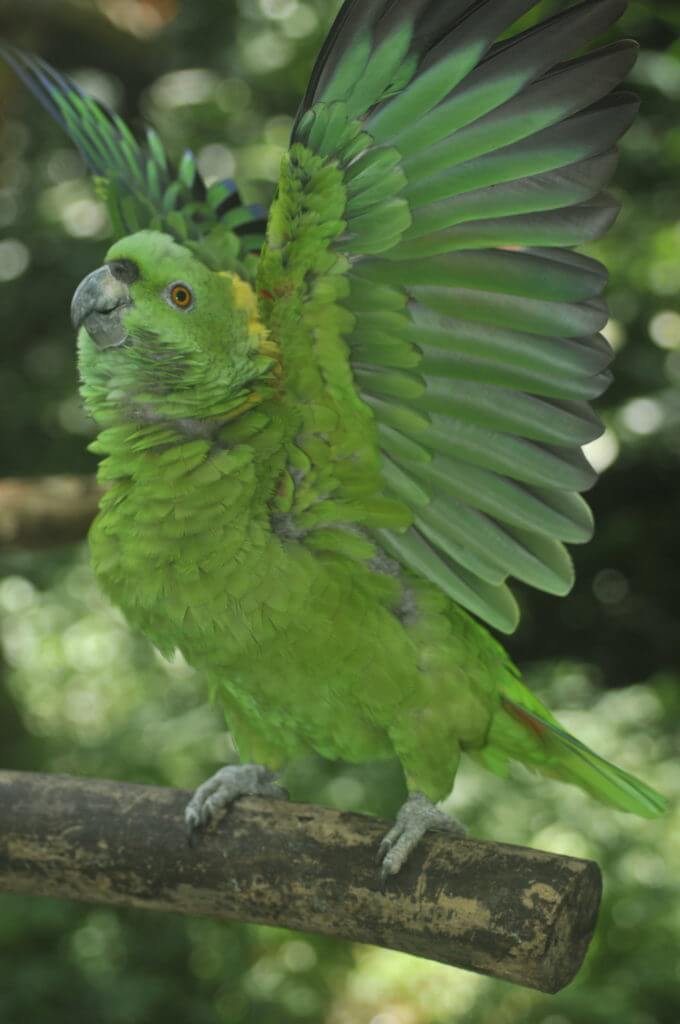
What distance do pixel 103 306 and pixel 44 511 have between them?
1177mm

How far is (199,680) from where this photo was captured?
3.65 meters

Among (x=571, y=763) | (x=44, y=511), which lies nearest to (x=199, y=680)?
(x=44, y=511)

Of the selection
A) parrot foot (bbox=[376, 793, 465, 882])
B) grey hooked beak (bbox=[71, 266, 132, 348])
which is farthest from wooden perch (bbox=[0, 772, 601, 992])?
grey hooked beak (bbox=[71, 266, 132, 348])

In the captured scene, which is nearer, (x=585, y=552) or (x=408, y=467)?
(x=408, y=467)

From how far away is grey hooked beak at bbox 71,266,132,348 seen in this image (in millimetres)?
1323

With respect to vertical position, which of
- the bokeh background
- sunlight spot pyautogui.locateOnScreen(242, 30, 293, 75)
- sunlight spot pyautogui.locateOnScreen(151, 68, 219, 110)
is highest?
sunlight spot pyautogui.locateOnScreen(242, 30, 293, 75)

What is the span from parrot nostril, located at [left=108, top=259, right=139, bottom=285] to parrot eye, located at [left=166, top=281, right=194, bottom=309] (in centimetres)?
5

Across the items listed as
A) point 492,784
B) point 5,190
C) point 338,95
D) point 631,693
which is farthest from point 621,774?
point 5,190

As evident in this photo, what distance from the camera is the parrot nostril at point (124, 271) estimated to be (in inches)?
52.7

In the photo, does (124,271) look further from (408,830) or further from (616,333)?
(616,333)

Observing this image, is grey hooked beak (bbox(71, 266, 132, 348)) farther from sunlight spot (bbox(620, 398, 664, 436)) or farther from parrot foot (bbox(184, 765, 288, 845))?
sunlight spot (bbox(620, 398, 664, 436))

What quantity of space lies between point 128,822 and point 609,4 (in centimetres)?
124

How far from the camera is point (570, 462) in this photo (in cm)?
139

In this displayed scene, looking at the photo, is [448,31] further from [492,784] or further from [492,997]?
[492,997]
